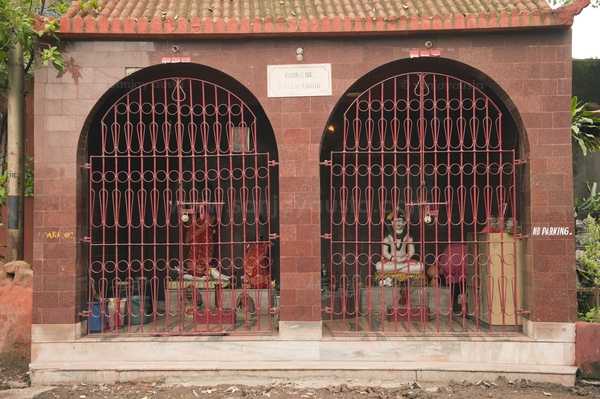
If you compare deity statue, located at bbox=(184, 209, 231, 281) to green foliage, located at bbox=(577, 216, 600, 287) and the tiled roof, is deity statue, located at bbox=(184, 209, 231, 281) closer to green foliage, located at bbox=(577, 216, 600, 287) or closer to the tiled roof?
the tiled roof

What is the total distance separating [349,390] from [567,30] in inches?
196

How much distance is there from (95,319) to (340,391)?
325cm

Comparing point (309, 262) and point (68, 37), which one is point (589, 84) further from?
point (68, 37)

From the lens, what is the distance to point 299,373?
6.73 meters

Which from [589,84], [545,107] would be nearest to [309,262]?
[545,107]

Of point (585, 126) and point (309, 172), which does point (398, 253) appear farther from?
point (585, 126)

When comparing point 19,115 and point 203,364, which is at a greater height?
point 19,115

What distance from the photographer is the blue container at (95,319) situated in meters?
7.23

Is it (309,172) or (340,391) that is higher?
(309,172)

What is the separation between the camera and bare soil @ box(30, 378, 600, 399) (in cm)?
622

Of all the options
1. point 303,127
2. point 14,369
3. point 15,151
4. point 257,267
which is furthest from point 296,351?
point 15,151

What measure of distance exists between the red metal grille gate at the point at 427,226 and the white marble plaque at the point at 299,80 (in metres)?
0.46

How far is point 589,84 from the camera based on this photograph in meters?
12.2

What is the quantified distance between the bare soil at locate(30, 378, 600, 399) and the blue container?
0.81 metres
